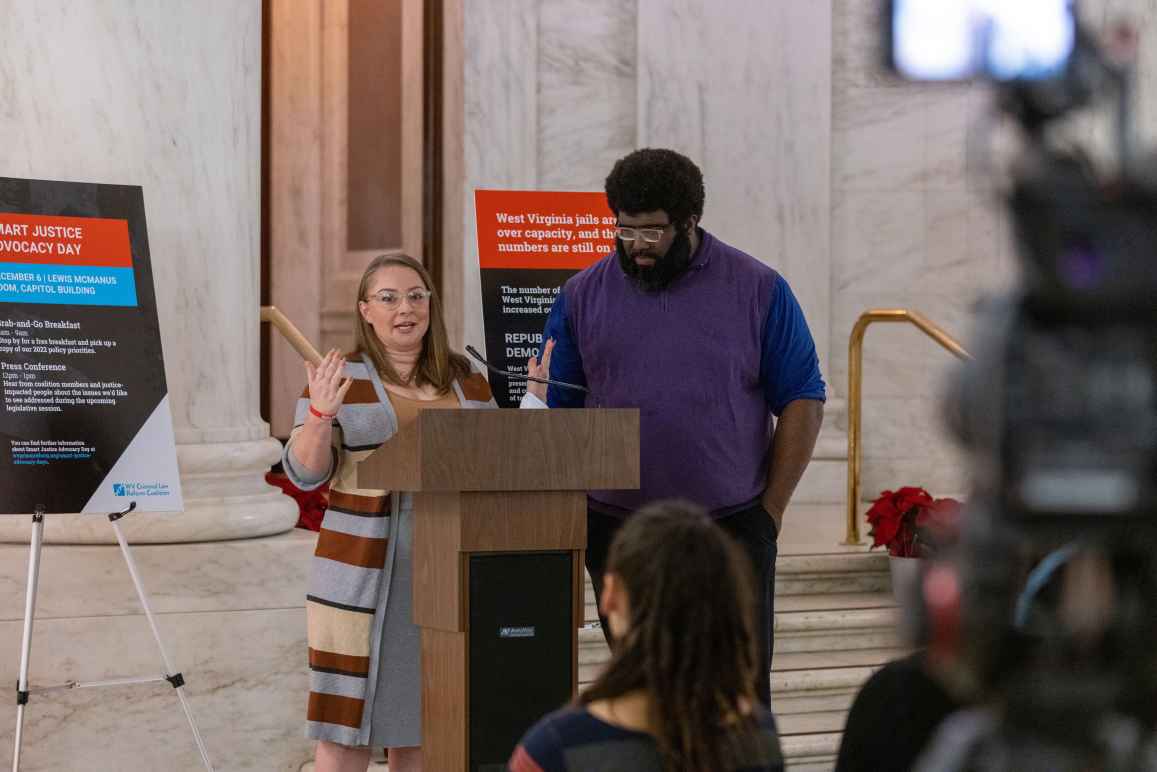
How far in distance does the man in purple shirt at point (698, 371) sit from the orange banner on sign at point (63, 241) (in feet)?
5.41

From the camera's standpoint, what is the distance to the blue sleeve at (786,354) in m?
4.00

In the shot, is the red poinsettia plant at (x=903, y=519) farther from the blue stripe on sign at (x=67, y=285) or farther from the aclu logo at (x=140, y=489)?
Result: the blue stripe on sign at (x=67, y=285)

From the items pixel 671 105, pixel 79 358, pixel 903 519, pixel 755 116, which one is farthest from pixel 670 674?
pixel 755 116

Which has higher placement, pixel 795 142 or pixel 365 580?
pixel 795 142

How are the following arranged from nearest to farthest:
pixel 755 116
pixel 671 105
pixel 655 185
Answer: pixel 655 185 → pixel 671 105 → pixel 755 116

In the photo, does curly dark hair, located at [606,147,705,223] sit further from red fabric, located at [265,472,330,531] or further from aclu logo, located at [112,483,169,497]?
red fabric, located at [265,472,330,531]

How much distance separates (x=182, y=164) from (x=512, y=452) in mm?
2818

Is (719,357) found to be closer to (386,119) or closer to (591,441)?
(591,441)

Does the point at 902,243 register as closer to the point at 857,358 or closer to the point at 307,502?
the point at 857,358

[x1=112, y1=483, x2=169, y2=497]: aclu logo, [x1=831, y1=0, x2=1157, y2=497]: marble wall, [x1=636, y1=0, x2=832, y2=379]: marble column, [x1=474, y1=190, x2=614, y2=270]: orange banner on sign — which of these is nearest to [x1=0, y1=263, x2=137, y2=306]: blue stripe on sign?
[x1=112, y1=483, x2=169, y2=497]: aclu logo

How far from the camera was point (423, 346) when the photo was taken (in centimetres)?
425

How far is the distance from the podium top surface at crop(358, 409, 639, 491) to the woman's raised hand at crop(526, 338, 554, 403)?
49 cm

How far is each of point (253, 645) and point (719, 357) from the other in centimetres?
244

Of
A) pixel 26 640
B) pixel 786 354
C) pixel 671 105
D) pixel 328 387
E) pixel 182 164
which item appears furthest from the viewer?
pixel 671 105
